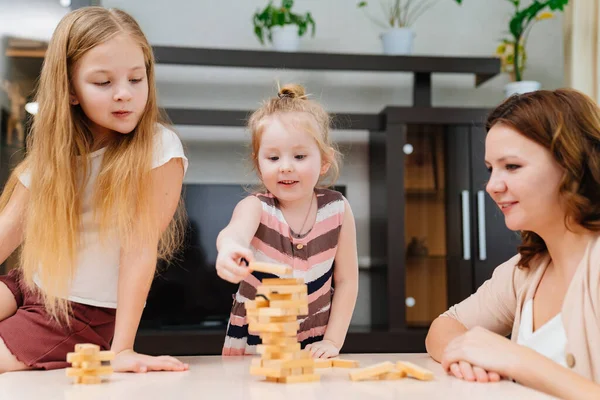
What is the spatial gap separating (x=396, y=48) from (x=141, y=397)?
335 cm

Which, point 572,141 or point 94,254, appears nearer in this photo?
point 572,141

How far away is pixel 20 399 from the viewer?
3.11 feet

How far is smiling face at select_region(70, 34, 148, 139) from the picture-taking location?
1.43 meters

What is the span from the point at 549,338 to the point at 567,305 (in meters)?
0.08

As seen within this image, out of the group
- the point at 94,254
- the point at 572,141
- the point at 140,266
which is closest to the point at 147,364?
the point at 140,266

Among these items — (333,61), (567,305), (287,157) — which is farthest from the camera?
(333,61)

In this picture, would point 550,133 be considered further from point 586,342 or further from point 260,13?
point 260,13

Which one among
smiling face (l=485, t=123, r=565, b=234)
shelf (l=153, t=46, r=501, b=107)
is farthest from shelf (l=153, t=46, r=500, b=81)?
smiling face (l=485, t=123, r=565, b=234)

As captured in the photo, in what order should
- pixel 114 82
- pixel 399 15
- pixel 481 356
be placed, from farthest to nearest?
pixel 399 15 < pixel 114 82 < pixel 481 356

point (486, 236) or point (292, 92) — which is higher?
point (292, 92)

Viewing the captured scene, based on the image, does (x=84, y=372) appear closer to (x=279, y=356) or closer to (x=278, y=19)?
(x=279, y=356)

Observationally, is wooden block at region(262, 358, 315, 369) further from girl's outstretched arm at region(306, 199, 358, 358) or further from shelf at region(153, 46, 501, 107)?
shelf at region(153, 46, 501, 107)

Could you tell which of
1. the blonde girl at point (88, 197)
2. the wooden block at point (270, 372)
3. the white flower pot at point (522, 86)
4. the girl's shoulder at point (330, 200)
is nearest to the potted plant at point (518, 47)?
the white flower pot at point (522, 86)

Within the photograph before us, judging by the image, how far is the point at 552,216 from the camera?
1329 millimetres
